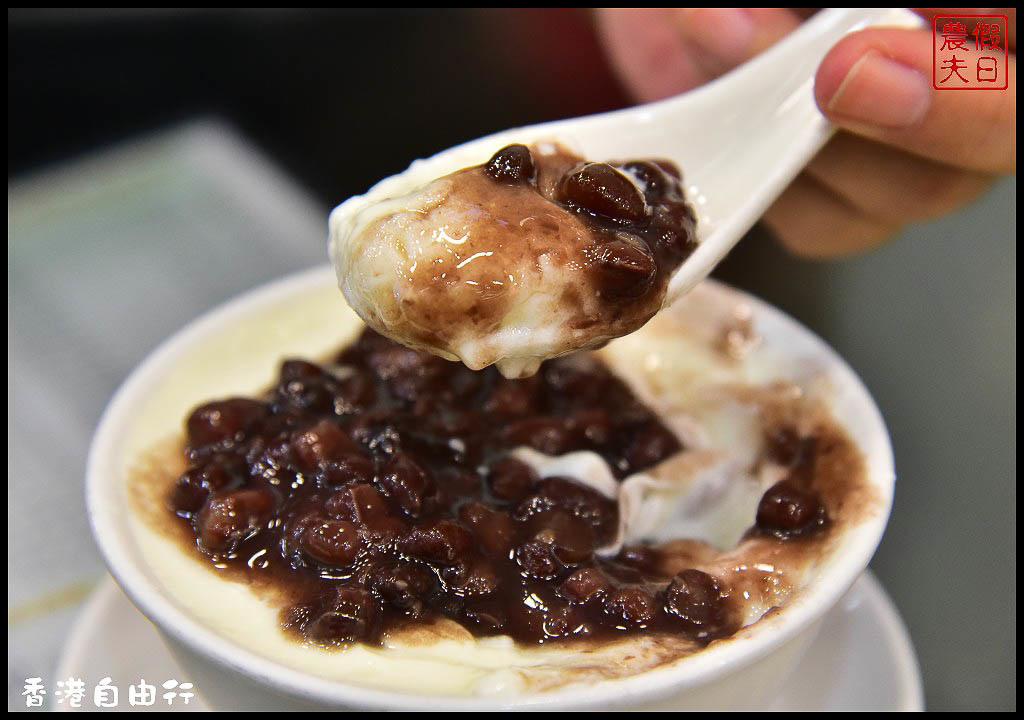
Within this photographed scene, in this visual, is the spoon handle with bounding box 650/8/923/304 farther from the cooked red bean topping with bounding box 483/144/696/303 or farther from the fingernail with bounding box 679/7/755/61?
the fingernail with bounding box 679/7/755/61

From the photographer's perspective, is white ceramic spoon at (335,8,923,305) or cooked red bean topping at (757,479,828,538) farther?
white ceramic spoon at (335,8,923,305)

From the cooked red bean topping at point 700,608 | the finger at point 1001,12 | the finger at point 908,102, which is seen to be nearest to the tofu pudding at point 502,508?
the cooked red bean topping at point 700,608

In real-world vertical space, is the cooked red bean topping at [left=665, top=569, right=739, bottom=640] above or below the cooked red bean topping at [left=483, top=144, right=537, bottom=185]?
below

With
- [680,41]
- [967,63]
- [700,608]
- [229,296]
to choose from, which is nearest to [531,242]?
[700,608]

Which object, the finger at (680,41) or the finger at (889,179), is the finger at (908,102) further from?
the finger at (680,41)

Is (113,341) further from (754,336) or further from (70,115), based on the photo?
(754,336)

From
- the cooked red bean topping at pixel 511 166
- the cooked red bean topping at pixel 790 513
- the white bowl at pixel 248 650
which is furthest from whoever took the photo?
the cooked red bean topping at pixel 790 513

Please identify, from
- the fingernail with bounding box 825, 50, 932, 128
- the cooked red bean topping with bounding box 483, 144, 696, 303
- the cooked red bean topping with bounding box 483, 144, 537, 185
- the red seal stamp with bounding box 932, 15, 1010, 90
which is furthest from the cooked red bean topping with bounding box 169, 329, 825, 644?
the red seal stamp with bounding box 932, 15, 1010, 90

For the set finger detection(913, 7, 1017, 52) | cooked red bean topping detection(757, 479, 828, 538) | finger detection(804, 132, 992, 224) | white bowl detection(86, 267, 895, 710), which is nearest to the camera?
white bowl detection(86, 267, 895, 710)
